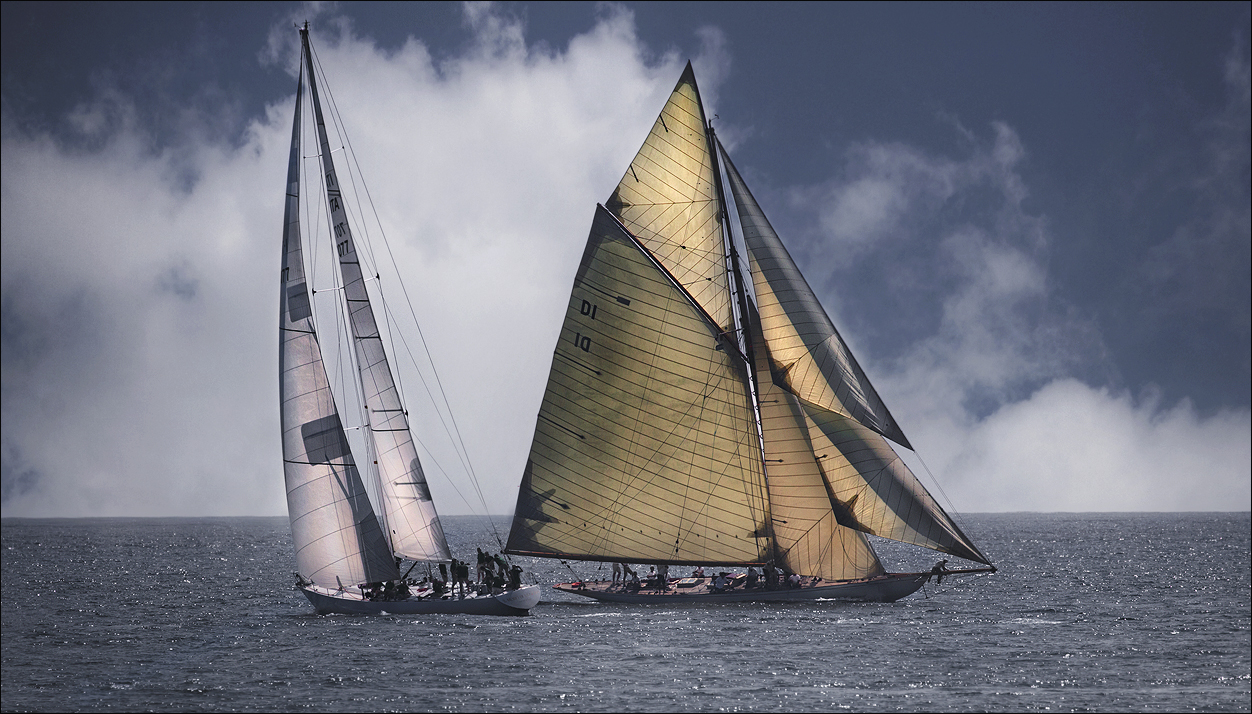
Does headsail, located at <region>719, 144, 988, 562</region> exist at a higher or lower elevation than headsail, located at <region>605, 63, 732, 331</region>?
lower

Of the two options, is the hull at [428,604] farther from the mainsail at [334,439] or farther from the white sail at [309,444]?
the white sail at [309,444]

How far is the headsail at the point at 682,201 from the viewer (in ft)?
169

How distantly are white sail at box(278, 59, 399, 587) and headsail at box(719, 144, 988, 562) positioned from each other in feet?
58.0

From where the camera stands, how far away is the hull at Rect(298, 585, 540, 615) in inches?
1903

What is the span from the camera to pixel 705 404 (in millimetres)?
51344

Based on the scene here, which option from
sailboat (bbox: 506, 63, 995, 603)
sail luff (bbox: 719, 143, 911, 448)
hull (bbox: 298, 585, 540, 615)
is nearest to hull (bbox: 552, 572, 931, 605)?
sailboat (bbox: 506, 63, 995, 603)

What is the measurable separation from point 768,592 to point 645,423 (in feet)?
29.6

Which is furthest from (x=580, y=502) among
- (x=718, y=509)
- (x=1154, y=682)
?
(x=1154, y=682)

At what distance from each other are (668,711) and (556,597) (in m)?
29.0

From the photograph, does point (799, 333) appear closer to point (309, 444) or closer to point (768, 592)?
point (768, 592)

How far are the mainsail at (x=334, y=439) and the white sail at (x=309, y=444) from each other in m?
0.04

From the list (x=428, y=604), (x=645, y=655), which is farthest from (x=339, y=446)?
(x=645, y=655)

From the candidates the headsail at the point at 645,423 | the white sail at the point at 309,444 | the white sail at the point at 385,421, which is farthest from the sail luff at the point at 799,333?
the white sail at the point at 309,444

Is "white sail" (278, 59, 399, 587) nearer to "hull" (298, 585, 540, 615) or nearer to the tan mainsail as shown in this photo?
"hull" (298, 585, 540, 615)
